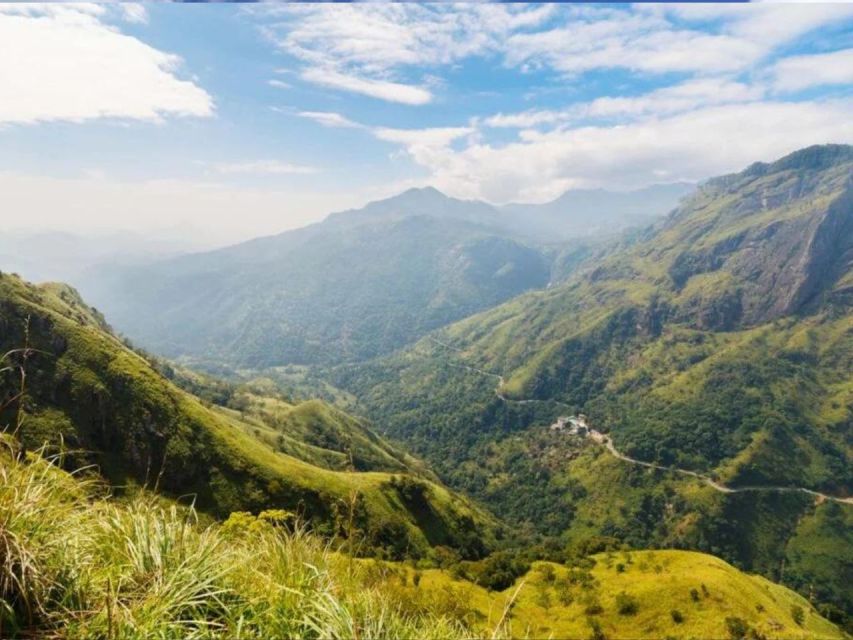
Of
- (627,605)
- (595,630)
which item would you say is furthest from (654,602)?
(595,630)

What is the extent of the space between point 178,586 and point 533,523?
204596 mm

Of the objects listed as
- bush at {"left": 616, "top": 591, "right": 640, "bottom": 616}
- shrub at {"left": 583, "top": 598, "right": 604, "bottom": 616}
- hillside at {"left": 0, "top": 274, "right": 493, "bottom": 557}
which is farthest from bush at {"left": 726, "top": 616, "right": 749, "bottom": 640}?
hillside at {"left": 0, "top": 274, "right": 493, "bottom": 557}

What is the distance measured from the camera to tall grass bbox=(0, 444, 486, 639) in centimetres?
734

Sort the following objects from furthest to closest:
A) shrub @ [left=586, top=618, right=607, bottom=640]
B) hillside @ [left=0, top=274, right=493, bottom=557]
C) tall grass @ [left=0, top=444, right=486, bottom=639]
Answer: hillside @ [left=0, top=274, right=493, bottom=557], shrub @ [left=586, top=618, right=607, bottom=640], tall grass @ [left=0, top=444, right=486, bottom=639]

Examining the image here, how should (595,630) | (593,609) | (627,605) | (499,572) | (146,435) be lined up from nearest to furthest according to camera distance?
1. (595,630)
2. (627,605)
3. (593,609)
4. (499,572)
5. (146,435)

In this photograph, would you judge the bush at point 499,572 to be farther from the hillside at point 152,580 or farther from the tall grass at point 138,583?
the tall grass at point 138,583

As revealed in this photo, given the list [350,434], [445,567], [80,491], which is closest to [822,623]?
[445,567]

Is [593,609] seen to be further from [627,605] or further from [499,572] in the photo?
[499,572]

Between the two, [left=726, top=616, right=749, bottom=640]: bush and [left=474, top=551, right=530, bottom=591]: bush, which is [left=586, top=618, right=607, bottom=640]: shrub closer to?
[left=726, top=616, right=749, bottom=640]: bush

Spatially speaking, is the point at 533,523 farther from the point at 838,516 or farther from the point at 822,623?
the point at 822,623

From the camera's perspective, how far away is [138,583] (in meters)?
8.27

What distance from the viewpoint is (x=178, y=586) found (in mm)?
8133

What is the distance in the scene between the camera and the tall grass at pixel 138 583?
7.34 metres

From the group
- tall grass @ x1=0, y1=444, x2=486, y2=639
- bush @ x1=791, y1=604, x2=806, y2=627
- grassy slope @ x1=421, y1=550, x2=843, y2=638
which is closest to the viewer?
tall grass @ x1=0, y1=444, x2=486, y2=639
